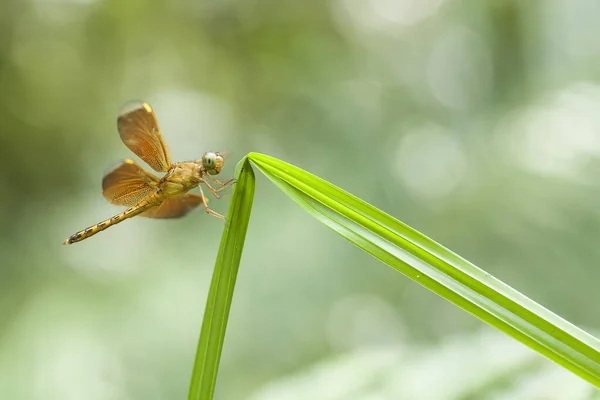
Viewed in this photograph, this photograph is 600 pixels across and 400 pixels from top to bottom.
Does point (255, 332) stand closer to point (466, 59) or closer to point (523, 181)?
point (523, 181)

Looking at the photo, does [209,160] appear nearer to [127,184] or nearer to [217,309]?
[127,184]

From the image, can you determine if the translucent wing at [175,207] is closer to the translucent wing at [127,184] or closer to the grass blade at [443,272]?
the translucent wing at [127,184]

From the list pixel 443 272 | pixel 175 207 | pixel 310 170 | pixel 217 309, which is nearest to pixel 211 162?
pixel 175 207

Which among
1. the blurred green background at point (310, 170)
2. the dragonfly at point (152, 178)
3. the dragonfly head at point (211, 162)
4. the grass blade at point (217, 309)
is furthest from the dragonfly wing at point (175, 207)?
the grass blade at point (217, 309)

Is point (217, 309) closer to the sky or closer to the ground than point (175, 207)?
closer to the ground

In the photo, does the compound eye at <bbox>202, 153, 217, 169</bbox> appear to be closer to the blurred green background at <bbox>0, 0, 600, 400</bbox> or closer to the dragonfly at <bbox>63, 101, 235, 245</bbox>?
the dragonfly at <bbox>63, 101, 235, 245</bbox>

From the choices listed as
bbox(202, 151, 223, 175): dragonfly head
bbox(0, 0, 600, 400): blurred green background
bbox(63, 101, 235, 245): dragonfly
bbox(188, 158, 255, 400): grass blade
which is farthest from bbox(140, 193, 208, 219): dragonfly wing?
bbox(188, 158, 255, 400): grass blade

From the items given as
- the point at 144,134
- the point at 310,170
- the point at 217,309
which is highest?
the point at 310,170
